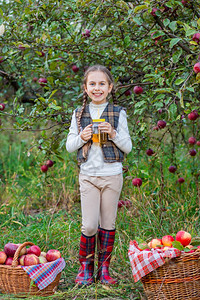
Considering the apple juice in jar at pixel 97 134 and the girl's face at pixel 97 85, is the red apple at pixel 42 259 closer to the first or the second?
the apple juice in jar at pixel 97 134

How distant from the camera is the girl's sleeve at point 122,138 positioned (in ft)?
8.36

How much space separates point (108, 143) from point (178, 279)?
0.89 m

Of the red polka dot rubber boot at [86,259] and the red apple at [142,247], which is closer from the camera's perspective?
the red apple at [142,247]

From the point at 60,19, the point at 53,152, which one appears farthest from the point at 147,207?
the point at 60,19

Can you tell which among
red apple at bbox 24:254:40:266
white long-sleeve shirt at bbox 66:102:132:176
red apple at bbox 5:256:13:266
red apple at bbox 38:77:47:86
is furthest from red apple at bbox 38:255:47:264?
red apple at bbox 38:77:47:86

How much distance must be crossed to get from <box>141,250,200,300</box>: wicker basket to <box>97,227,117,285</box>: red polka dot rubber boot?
17.3 inches

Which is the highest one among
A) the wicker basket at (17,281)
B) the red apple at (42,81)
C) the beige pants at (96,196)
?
the red apple at (42,81)

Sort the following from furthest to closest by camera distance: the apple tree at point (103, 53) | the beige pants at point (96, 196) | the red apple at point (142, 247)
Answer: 1. the apple tree at point (103, 53)
2. the beige pants at point (96, 196)
3. the red apple at point (142, 247)

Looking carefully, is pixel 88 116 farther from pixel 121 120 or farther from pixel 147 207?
pixel 147 207

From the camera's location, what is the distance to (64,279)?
9.43 ft

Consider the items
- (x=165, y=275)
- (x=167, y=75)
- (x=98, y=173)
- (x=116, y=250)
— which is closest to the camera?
(x=165, y=275)

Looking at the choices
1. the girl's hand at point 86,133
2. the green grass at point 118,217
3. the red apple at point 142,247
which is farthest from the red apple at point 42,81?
the red apple at point 142,247

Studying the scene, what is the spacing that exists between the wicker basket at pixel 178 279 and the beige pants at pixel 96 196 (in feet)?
1.71

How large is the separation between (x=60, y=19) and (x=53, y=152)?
3.57ft
